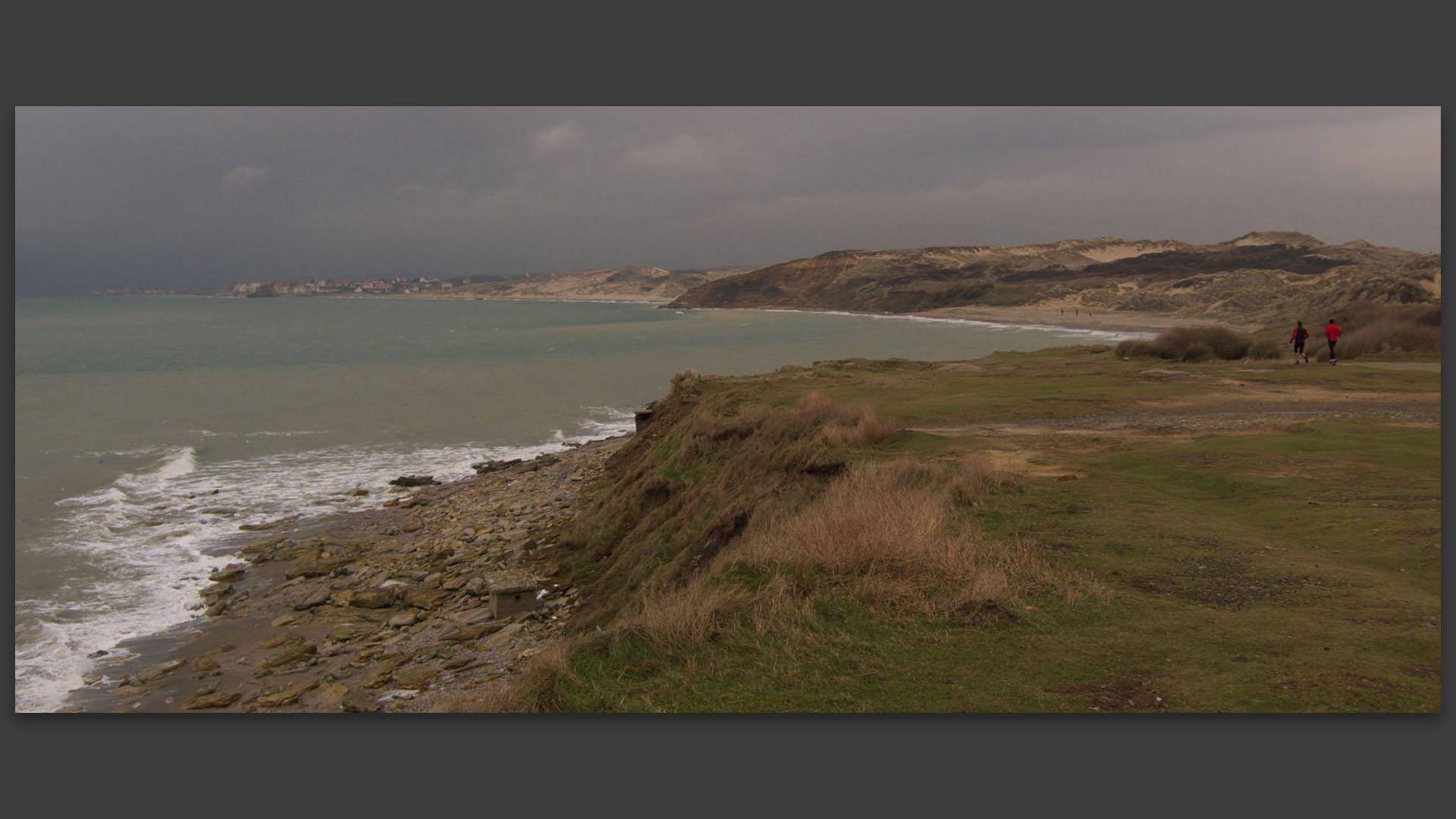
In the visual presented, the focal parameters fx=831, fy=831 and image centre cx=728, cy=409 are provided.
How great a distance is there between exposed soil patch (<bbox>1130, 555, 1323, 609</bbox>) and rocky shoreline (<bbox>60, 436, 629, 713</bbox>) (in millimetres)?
5991

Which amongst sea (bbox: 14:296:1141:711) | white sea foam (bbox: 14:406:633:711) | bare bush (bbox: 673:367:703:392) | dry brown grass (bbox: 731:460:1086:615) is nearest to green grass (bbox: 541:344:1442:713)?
dry brown grass (bbox: 731:460:1086:615)

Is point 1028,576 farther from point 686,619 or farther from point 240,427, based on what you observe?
point 240,427

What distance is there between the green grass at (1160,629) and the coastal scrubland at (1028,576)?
0.07 feet

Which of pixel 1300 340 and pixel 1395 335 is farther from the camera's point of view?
pixel 1395 335

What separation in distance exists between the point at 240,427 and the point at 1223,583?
34146mm

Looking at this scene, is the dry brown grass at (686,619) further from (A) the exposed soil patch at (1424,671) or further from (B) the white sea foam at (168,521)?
(B) the white sea foam at (168,521)

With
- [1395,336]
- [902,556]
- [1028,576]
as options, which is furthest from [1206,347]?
[902,556]

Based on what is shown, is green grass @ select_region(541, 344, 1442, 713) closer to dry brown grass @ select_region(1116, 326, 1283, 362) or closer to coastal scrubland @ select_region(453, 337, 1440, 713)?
coastal scrubland @ select_region(453, 337, 1440, 713)

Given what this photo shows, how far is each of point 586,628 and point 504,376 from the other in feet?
131

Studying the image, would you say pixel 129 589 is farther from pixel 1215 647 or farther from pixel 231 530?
pixel 1215 647

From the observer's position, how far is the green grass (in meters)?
5.30

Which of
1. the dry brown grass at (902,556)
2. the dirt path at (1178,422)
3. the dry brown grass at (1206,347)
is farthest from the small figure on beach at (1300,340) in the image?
the dry brown grass at (902,556)

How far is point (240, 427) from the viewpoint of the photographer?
3216 cm

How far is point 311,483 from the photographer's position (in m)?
23.5
